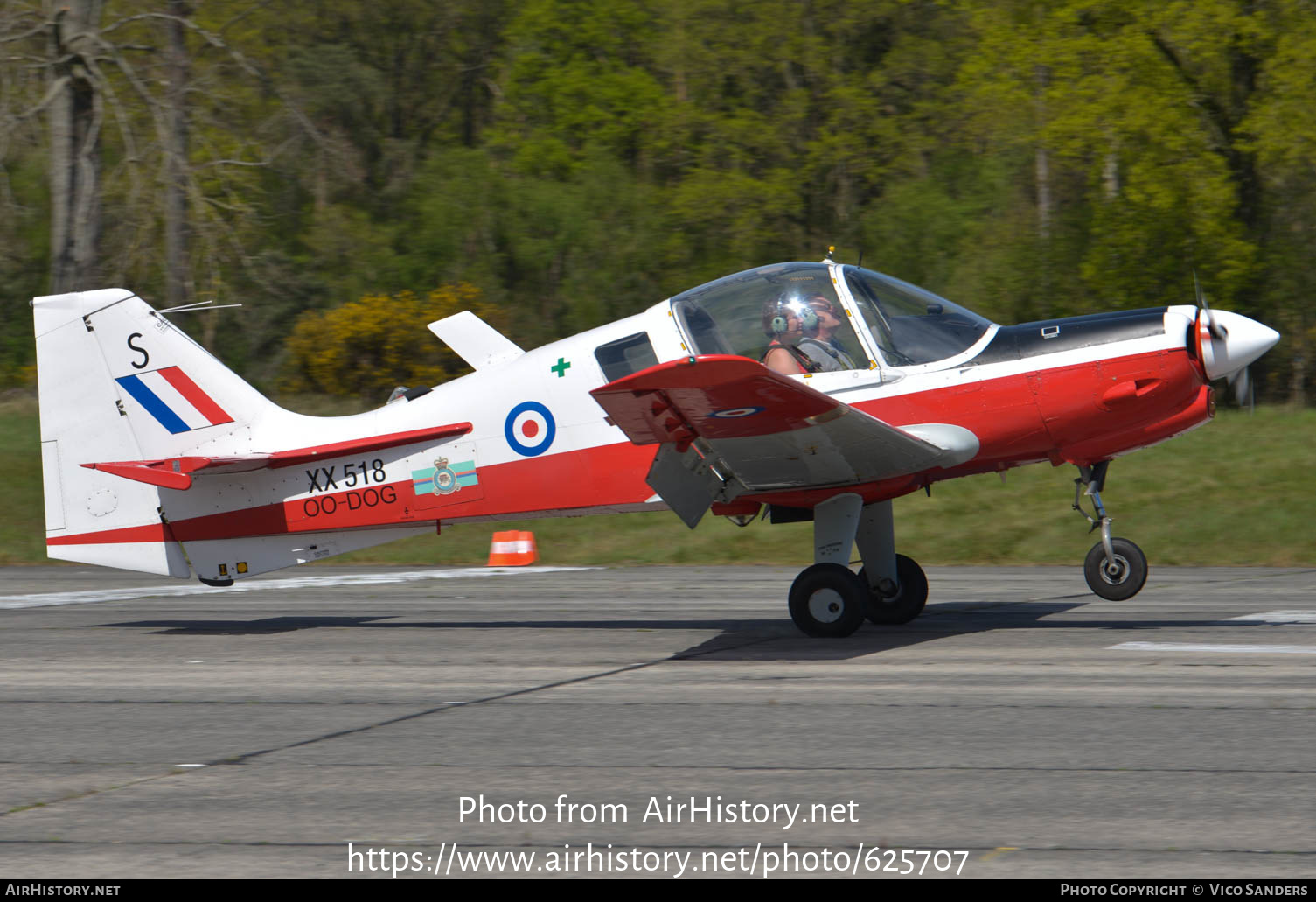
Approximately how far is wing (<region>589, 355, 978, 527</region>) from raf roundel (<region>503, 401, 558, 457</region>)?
47.9 inches

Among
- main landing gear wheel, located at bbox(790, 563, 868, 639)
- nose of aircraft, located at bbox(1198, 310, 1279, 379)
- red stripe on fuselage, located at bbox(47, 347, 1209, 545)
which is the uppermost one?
nose of aircraft, located at bbox(1198, 310, 1279, 379)

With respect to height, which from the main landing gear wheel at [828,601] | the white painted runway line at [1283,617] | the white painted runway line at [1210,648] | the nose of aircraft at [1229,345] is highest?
the nose of aircraft at [1229,345]

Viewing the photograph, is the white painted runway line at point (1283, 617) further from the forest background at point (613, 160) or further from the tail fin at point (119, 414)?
the forest background at point (613, 160)

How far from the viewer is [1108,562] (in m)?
10.1

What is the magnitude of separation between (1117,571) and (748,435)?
3038mm

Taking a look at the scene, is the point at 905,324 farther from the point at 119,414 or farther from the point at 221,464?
the point at 119,414

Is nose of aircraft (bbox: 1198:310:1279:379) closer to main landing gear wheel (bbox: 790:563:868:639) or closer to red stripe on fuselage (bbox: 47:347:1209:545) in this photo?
red stripe on fuselage (bbox: 47:347:1209:545)

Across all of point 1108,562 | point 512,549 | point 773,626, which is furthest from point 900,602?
point 512,549

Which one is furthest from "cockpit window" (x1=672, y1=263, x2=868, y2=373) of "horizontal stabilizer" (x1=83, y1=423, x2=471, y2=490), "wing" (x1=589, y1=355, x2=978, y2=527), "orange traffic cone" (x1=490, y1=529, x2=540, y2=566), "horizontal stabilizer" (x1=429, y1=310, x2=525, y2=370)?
"orange traffic cone" (x1=490, y1=529, x2=540, y2=566)

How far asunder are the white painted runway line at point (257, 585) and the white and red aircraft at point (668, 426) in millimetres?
2689

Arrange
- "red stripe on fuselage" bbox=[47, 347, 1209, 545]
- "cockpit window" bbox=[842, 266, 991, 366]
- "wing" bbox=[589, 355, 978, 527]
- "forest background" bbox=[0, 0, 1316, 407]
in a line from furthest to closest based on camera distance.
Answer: "forest background" bbox=[0, 0, 1316, 407]
"cockpit window" bbox=[842, 266, 991, 366]
"red stripe on fuselage" bbox=[47, 347, 1209, 545]
"wing" bbox=[589, 355, 978, 527]

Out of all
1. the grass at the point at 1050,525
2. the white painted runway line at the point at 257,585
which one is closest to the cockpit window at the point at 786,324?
the white painted runway line at the point at 257,585

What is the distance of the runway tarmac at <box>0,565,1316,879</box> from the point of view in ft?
16.1

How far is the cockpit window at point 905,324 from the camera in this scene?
32.4 feet
